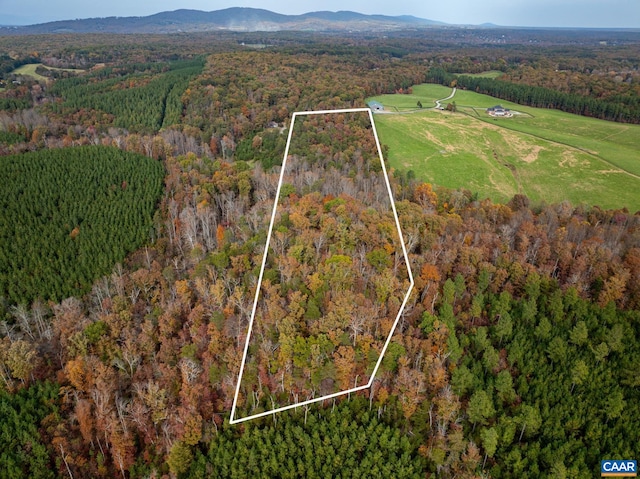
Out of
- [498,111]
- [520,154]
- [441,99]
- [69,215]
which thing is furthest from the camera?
[441,99]

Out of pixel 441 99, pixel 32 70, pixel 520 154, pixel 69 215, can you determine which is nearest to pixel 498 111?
pixel 441 99

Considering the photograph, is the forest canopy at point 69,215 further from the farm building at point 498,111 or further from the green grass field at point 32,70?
the green grass field at point 32,70

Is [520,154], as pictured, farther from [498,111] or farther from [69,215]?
[69,215]

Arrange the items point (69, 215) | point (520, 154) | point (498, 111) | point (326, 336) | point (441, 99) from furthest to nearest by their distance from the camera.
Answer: point (441, 99) → point (498, 111) → point (520, 154) → point (69, 215) → point (326, 336)

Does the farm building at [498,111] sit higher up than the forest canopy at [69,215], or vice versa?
the farm building at [498,111]

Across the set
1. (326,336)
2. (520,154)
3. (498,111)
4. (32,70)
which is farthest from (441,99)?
(32,70)

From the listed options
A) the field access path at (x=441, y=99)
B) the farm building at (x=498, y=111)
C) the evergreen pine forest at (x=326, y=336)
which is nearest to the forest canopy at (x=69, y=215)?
the evergreen pine forest at (x=326, y=336)

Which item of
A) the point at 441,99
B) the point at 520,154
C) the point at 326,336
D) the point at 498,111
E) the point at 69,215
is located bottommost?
the point at 69,215

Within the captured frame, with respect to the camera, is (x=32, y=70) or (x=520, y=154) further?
(x=32, y=70)

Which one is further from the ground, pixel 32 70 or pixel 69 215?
pixel 32 70
